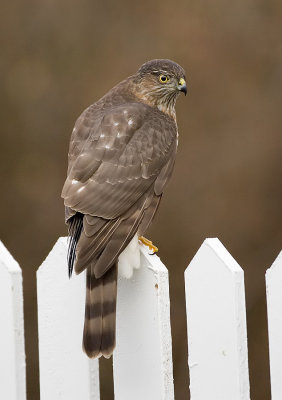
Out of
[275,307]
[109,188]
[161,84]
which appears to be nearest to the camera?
[275,307]

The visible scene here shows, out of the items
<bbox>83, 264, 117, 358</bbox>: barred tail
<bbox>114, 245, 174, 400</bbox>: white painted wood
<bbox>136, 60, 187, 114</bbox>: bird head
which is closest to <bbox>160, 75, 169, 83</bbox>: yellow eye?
<bbox>136, 60, 187, 114</bbox>: bird head

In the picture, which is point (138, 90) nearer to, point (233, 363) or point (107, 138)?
point (107, 138)

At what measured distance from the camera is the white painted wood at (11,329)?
3.21 meters

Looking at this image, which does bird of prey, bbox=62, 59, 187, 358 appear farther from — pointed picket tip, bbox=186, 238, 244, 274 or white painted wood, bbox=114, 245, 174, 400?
pointed picket tip, bbox=186, 238, 244, 274

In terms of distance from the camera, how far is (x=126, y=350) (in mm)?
3203

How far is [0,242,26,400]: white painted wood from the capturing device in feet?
10.5

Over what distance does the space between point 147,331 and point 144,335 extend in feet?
0.08

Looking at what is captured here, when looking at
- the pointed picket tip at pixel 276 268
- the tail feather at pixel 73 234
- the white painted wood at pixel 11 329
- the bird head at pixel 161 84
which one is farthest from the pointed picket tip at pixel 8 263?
the bird head at pixel 161 84

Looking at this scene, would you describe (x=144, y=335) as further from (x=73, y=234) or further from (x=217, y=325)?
(x=73, y=234)

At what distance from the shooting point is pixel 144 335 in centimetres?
312

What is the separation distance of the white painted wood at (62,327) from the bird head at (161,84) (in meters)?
1.19

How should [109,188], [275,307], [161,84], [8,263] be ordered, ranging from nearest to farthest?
[275,307]
[8,263]
[109,188]
[161,84]

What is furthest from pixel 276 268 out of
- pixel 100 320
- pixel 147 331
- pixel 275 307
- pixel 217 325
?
pixel 100 320

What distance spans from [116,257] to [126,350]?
0.87 feet
